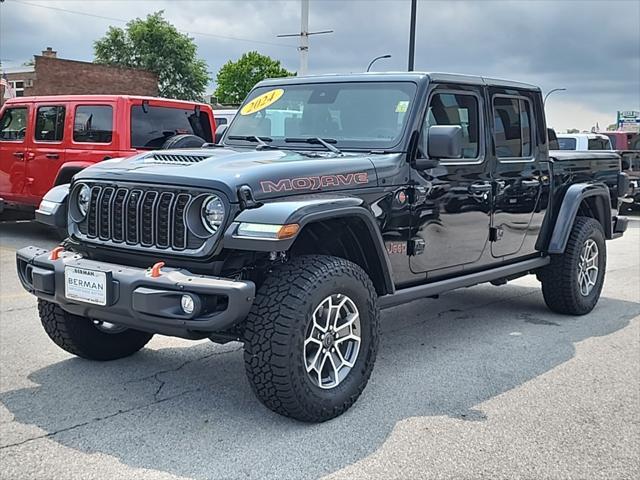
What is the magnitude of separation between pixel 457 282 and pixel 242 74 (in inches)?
2373

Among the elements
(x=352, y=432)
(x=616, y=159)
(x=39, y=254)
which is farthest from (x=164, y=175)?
(x=616, y=159)

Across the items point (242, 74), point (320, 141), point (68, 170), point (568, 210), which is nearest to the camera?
point (320, 141)

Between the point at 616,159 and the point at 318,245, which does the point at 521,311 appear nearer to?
the point at 616,159

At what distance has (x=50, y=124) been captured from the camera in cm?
1017

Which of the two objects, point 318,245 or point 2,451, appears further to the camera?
point 318,245

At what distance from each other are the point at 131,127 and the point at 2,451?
252 inches

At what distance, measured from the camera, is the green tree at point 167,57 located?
183 feet

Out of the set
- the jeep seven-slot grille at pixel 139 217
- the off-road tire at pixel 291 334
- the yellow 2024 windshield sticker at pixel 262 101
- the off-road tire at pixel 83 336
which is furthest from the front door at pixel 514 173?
the off-road tire at pixel 83 336

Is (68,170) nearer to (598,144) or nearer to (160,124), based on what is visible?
(160,124)

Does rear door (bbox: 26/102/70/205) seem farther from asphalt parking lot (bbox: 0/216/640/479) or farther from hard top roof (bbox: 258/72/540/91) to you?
hard top roof (bbox: 258/72/540/91)

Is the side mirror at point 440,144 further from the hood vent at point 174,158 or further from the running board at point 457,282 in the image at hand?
the hood vent at point 174,158

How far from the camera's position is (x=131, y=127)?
30.6 ft

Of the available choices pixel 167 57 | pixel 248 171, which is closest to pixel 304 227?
pixel 248 171

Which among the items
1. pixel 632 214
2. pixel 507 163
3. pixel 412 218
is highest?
pixel 507 163
